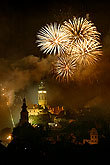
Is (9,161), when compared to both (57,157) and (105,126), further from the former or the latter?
(105,126)

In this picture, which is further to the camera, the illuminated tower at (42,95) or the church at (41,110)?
the illuminated tower at (42,95)

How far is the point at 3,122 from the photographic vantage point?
64.1 metres

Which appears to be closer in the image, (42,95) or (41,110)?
(41,110)

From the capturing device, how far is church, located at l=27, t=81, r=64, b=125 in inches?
2283

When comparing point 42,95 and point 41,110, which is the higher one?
point 42,95

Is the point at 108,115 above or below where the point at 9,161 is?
above

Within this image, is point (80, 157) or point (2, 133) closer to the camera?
point (80, 157)

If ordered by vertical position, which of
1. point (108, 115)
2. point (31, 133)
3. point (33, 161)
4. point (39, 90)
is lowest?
point (33, 161)

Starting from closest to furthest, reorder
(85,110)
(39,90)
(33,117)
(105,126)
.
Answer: (105,126) < (33,117) < (85,110) < (39,90)

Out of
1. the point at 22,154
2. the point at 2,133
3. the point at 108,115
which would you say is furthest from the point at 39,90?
the point at 22,154

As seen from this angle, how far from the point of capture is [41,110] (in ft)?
208

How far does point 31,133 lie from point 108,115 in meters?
22.0

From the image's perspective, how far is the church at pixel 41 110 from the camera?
58.0 m

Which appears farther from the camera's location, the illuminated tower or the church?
the illuminated tower
